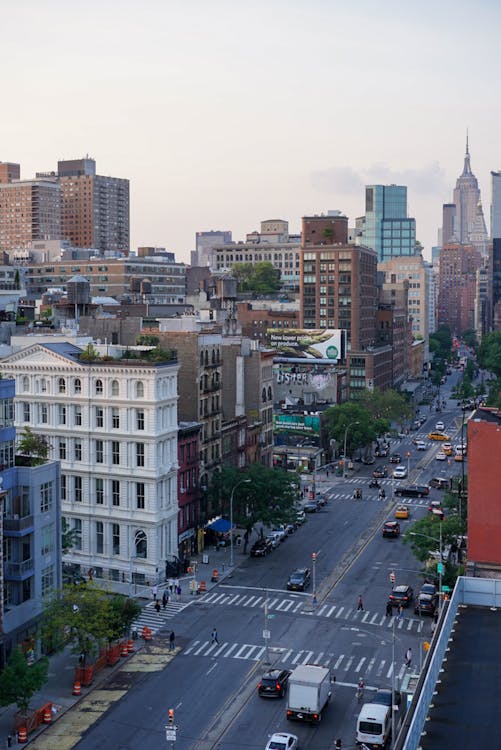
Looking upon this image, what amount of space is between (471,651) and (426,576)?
38.1 meters

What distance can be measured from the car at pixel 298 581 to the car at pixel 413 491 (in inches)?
1625

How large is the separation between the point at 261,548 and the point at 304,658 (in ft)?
87.9

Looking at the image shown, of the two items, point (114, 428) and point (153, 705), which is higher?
point (114, 428)

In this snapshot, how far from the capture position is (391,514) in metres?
110

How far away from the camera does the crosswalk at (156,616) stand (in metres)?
72.2

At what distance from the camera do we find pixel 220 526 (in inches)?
3716

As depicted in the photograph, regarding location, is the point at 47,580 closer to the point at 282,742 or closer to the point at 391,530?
the point at 282,742

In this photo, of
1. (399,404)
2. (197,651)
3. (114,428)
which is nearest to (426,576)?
(197,651)

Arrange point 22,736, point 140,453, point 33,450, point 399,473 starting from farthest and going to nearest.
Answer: point 399,473 < point 140,453 < point 33,450 < point 22,736

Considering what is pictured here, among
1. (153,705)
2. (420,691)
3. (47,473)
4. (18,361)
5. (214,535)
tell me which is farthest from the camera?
(214,535)

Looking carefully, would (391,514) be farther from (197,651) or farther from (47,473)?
(47,473)

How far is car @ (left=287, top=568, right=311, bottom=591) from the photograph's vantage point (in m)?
80.4

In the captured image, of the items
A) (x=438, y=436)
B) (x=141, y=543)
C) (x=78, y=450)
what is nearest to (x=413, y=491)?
(x=141, y=543)

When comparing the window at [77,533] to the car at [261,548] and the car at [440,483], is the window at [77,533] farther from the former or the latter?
the car at [440,483]
